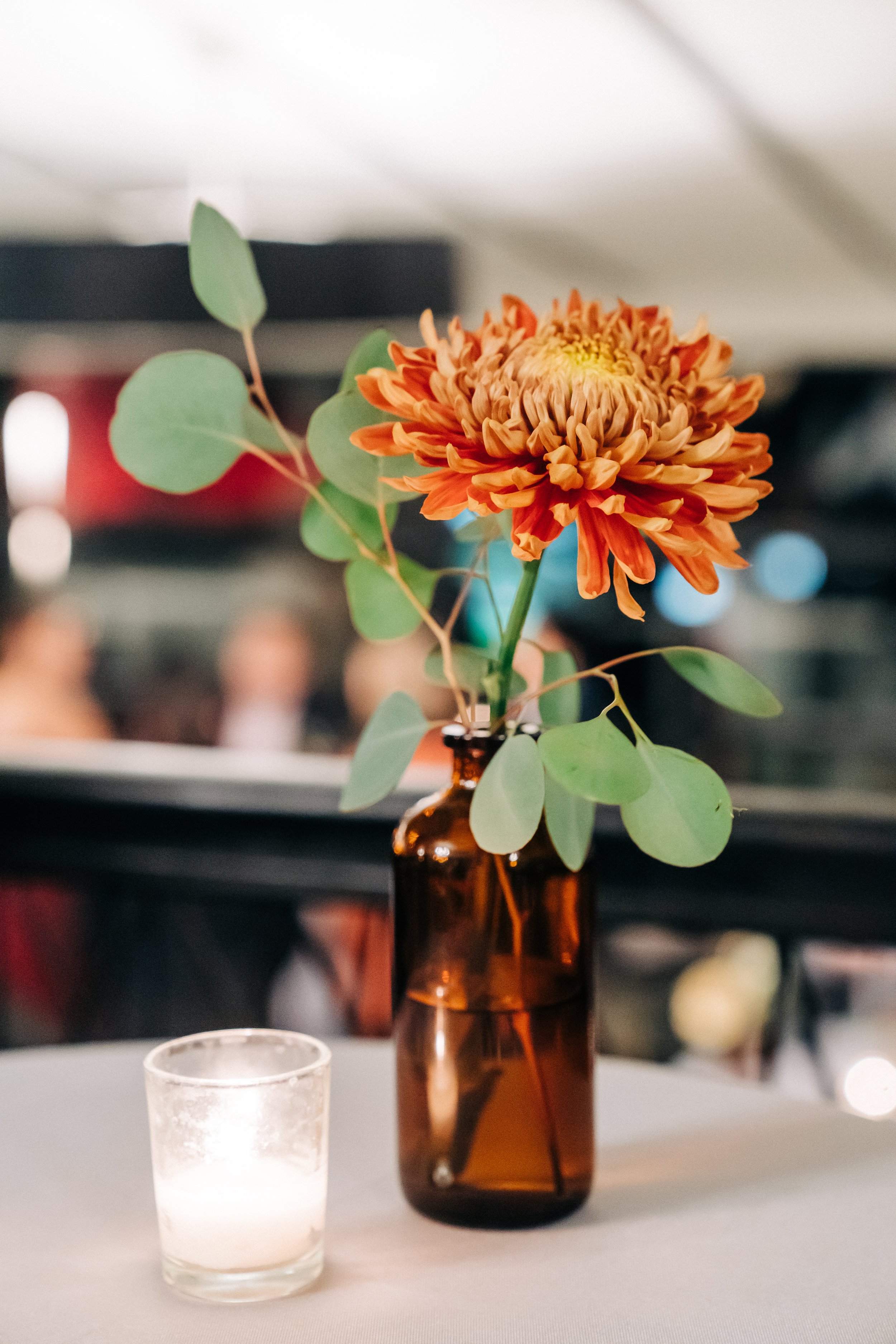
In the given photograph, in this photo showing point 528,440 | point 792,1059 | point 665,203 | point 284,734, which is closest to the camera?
point 528,440

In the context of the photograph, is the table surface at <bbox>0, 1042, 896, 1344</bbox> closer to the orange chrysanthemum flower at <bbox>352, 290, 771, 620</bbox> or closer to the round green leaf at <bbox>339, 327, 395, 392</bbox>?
the orange chrysanthemum flower at <bbox>352, 290, 771, 620</bbox>

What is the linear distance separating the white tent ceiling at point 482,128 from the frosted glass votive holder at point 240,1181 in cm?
163

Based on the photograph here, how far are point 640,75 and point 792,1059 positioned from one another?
156 cm

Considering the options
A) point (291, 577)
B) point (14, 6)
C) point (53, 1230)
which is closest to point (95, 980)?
point (53, 1230)

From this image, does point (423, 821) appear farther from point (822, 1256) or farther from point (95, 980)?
point (95, 980)

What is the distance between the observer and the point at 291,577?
382 centimetres

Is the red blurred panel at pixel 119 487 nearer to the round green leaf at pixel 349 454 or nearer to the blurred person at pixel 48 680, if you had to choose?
the blurred person at pixel 48 680

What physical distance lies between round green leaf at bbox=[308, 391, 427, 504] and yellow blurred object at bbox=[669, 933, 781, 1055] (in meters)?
1.12

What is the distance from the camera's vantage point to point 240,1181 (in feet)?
1.67

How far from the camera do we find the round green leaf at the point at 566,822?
1.78 feet

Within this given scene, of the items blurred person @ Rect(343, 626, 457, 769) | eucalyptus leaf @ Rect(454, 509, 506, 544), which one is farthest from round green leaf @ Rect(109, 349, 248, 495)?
blurred person @ Rect(343, 626, 457, 769)

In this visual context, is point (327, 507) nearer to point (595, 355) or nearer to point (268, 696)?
point (595, 355)

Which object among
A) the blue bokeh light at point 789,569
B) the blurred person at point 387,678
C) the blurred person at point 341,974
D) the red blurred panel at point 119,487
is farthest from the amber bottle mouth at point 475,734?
the blue bokeh light at point 789,569

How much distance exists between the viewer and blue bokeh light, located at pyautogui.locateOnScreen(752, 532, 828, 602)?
3.79m
